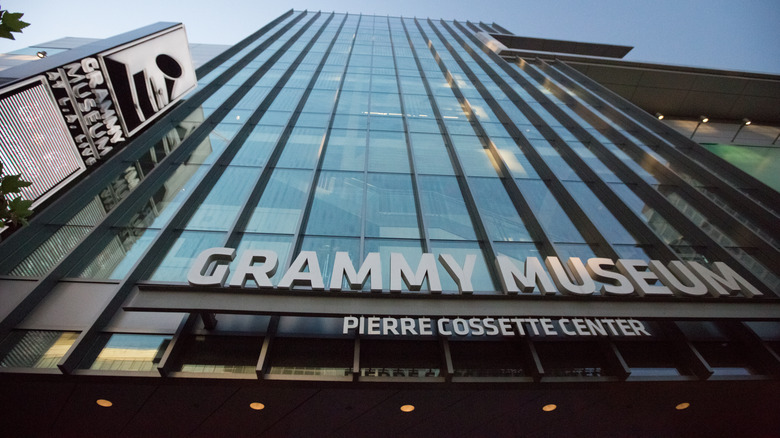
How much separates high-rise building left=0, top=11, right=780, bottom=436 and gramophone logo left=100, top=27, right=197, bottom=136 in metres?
0.22

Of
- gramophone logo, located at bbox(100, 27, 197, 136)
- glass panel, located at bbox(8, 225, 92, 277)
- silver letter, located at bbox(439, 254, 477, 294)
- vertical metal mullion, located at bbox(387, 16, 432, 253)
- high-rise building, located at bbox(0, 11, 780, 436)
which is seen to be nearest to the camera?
high-rise building, located at bbox(0, 11, 780, 436)

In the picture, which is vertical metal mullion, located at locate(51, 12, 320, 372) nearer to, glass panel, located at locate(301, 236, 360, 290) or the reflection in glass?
the reflection in glass

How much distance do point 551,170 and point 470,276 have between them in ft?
23.8

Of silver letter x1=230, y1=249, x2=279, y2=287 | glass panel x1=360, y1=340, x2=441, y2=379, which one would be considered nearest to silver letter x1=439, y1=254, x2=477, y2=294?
glass panel x1=360, y1=340, x2=441, y2=379

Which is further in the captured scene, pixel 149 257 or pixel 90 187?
pixel 90 187

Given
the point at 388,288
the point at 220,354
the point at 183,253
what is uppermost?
the point at 183,253

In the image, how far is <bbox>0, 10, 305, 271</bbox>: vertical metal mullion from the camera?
8.19 metres

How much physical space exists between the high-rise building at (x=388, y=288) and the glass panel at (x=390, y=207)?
11 centimetres

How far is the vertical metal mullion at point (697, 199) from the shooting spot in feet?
33.2

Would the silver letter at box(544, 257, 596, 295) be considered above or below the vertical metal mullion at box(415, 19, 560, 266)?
below

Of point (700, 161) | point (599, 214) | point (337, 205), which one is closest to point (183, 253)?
point (337, 205)

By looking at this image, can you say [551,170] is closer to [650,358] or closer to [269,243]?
[650,358]

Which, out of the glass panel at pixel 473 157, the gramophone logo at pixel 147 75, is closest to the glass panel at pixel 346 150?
the glass panel at pixel 473 157

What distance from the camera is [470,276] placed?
25.1 feet
